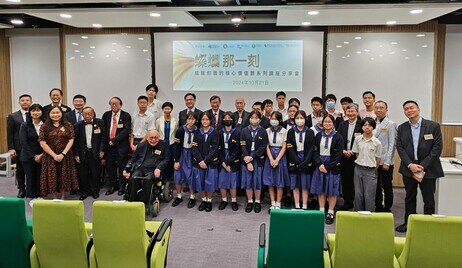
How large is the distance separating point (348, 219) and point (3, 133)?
827 cm

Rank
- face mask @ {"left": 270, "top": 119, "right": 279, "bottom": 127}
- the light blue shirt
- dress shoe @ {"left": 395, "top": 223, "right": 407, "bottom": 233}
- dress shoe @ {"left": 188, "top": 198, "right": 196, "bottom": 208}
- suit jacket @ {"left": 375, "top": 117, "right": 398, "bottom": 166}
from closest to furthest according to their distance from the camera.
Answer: the light blue shirt → dress shoe @ {"left": 395, "top": 223, "right": 407, "bottom": 233} → suit jacket @ {"left": 375, "top": 117, "right": 398, "bottom": 166} → face mask @ {"left": 270, "top": 119, "right": 279, "bottom": 127} → dress shoe @ {"left": 188, "top": 198, "right": 196, "bottom": 208}

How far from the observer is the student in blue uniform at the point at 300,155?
5457mm

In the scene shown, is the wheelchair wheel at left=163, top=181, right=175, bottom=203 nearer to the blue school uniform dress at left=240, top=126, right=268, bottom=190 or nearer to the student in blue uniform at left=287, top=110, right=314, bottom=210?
the blue school uniform dress at left=240, top=126, right=268, bottom=190

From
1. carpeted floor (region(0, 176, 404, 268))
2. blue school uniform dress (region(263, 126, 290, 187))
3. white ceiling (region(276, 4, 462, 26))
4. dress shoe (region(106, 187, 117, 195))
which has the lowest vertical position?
carpeted floor (region(0, 176, 404, 268))

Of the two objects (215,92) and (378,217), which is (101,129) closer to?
(215,92)

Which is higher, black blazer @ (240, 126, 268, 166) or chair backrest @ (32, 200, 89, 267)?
black blazer @ (240, 126, 268, 166)

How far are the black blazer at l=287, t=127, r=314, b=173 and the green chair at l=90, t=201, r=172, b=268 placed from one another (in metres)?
2.78


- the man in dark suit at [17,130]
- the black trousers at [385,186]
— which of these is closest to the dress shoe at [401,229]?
the black trousers at [385,186]

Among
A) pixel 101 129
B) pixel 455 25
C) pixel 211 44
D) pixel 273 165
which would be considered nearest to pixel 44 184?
pixel 101 129

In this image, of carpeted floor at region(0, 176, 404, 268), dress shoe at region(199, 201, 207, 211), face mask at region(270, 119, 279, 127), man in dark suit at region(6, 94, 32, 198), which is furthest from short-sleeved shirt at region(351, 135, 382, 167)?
man in dark suit at region(6, 94, 32, 198)

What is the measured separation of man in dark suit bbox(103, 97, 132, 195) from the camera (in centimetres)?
652

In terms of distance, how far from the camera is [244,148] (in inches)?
224

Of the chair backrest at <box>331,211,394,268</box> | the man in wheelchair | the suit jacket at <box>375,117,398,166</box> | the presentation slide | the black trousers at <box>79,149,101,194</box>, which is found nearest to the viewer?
the chair backrest at <box>331,211,394,268</box>

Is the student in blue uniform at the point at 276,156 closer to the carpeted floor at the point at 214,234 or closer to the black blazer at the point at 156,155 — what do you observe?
the carpeted floor at the point at 214,234
